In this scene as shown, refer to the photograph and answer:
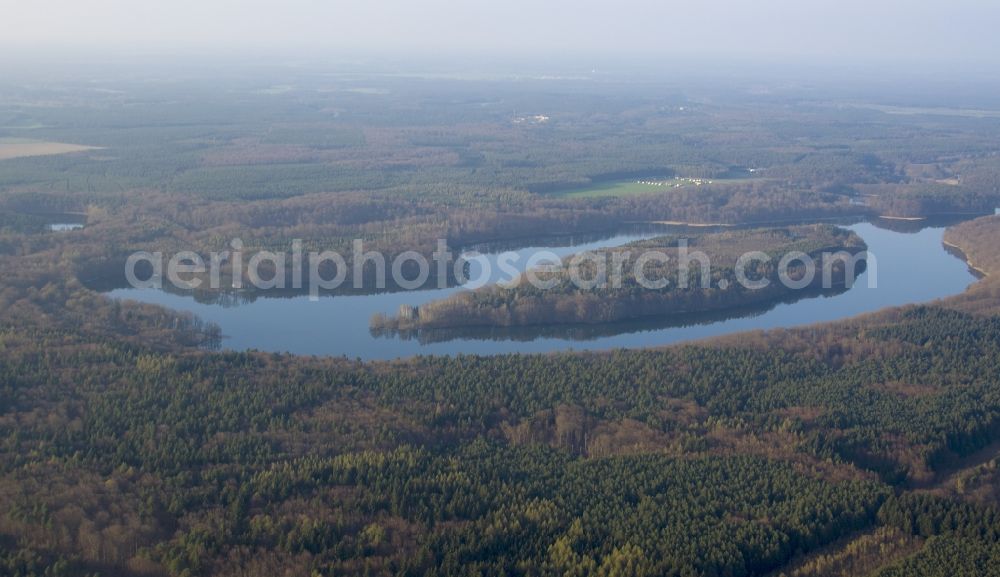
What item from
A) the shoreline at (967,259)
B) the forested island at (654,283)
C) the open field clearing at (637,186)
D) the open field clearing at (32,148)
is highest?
the open field clearing at (32,148)

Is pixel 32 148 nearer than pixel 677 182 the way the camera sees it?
No

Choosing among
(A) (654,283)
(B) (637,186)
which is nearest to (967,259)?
(A) (654,283)

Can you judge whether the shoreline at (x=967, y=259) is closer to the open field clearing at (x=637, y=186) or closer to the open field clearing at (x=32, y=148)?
the open field clearing at (x=637, y=186)

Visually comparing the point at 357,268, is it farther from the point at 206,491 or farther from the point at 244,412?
the point at 206,491

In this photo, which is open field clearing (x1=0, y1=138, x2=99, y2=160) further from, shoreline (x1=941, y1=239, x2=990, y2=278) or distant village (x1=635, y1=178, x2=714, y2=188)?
shoreline (x1=941, y1=239, x2=990, y2=278)

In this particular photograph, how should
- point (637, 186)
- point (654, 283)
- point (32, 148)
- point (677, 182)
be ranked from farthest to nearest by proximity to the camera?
point (32, 148) < point (677, 182) < point (637, 186) < point (654, 283)

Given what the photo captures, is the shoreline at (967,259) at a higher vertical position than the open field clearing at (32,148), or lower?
lower

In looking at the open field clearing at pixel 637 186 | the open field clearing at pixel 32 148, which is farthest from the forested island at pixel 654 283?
the open field clearing at pixel 32 148

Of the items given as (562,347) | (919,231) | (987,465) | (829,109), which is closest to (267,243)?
(562,347)

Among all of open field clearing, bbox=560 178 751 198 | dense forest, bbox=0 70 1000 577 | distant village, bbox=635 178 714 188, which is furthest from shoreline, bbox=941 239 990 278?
distant village, bbox=635 178 714 188

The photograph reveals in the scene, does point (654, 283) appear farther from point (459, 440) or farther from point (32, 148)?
point (32, 148)
